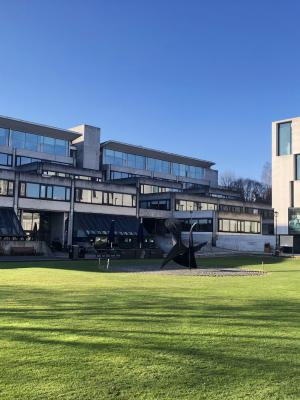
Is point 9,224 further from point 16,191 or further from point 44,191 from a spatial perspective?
point 44,191

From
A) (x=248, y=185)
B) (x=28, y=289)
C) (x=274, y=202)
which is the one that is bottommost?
(x=28, y=289)

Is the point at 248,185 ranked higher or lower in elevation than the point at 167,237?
higher

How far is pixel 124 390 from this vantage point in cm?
574

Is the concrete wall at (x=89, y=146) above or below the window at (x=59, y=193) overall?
above

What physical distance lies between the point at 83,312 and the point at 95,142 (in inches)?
3067

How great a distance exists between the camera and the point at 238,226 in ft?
255

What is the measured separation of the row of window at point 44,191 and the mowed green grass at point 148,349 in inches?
1914

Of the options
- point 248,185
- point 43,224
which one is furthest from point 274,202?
point 248,185

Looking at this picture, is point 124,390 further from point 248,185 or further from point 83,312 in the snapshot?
point 248,185

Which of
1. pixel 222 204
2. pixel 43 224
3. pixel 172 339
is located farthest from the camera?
pixel 222 204

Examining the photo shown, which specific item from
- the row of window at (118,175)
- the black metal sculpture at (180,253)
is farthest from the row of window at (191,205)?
the black metal sculpture at (180,253)

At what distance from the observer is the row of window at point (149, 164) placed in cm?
9200

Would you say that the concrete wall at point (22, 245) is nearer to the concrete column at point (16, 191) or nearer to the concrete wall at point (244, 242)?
the concrete column at point (16, 191)

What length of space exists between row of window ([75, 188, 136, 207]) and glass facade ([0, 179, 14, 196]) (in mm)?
9330
